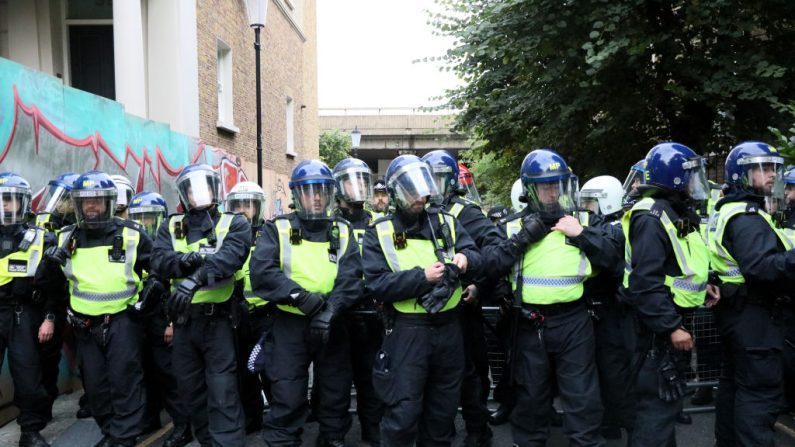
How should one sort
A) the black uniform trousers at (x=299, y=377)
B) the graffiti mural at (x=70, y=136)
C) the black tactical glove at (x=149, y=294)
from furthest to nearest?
1. the graffiti mural at (x=70, y=136)
2. the black tactical glove at (x=149, y=294)
3. the black uniform trousers at (x=299, y=377)

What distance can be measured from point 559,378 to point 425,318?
2.95 feet

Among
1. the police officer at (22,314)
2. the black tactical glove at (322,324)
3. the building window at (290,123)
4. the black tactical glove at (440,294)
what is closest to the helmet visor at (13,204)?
the police officer at (22,314)

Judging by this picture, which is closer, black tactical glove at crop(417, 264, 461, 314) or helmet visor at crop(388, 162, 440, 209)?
black tactical glove at crop(417, 264, 461, 314)

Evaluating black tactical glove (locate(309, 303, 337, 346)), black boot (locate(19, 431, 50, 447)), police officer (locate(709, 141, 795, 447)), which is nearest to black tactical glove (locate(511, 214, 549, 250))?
police officer (locate(709, 141, 795, 447))

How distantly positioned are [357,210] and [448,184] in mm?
973

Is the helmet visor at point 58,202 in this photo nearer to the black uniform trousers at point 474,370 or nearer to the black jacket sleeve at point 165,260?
the black jacket sleeve at point 165,260

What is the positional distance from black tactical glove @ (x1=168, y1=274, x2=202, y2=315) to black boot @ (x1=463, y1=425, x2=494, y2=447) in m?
2.23

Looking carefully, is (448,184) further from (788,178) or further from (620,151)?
(620,151)

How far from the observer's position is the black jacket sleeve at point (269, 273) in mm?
4079

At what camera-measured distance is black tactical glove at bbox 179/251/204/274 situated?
433cm

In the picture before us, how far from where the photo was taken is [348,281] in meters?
4.30

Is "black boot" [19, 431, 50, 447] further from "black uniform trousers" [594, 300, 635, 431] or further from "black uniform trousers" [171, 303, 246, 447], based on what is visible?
"black uniform trousers" [594, 300, 635, 431]

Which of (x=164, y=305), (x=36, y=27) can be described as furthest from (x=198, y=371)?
(x=36, y=27)

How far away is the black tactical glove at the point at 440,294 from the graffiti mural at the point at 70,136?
4.18 m
